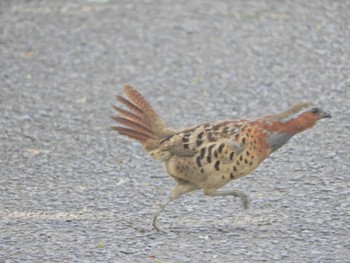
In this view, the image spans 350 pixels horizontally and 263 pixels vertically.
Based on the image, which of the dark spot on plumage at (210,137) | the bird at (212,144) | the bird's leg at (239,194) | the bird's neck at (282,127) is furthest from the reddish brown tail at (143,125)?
the bird's neck at (282,127)

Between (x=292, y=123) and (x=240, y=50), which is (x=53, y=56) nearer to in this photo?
(x=240, y=50)

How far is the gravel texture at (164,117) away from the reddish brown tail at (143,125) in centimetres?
51

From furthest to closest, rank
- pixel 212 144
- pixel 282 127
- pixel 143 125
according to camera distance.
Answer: pixel 143 125 → pixel 282 127 → pixel 212 144

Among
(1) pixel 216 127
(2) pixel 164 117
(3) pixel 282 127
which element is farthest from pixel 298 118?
(2) pixel 164 117

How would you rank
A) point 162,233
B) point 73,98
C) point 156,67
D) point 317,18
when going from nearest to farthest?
point 162,233, point 73,98, point 156,67, point 317,18

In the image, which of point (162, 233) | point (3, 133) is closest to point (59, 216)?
point (162, 233)

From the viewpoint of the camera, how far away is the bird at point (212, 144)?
19.3ft

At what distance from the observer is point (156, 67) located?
948cm

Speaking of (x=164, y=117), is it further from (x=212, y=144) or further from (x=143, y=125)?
(x=212, y=144)

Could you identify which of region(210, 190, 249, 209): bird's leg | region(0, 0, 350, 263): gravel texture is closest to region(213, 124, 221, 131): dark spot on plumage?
region(210, 190, 249, 209): bird's leg

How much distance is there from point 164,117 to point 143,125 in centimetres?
211

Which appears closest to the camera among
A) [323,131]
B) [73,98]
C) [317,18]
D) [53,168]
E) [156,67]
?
[53,168]

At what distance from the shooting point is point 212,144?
590cm

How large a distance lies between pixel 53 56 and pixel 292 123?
14.1ft
